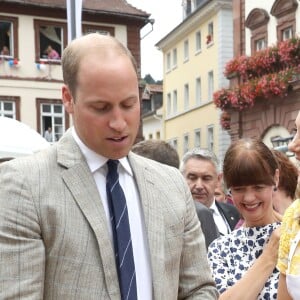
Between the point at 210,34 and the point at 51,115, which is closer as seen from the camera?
the point at 51,115

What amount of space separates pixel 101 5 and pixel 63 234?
26998 mm

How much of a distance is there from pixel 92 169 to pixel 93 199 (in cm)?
10

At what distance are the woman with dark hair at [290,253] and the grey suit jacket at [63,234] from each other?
1.58ft

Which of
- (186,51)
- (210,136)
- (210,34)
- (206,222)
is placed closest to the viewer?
(206,222)

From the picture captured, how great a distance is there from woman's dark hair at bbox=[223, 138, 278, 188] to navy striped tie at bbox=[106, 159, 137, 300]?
3.19ft

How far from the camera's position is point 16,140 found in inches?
281

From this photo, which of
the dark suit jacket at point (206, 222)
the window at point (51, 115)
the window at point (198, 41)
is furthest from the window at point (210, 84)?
the dark suit jacket at point (206, 222)

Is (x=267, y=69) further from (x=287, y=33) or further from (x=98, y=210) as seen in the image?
(x=98, y=210)

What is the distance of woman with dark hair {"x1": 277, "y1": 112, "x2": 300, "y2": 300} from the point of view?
224 centimetres

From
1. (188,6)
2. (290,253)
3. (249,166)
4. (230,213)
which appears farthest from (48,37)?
(290,253)

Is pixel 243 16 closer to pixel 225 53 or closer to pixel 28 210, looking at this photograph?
pixel 225 53

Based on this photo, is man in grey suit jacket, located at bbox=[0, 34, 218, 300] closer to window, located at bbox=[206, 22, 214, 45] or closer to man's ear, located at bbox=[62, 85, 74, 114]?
man's ear, located at bbox=[62, 85, 74, 114]

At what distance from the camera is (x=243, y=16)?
968 inches

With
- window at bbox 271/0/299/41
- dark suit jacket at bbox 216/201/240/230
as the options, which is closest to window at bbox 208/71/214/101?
window at bbox 271/0/299/41
